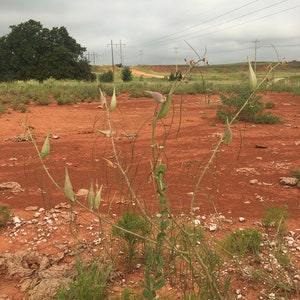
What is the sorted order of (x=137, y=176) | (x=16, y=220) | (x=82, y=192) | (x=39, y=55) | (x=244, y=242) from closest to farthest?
(x=244, y=242) → (x=16, y=220) → (x=82, y=192) → (x=137, y=176) → (x=39, y=55)

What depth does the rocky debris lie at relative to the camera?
371 cm

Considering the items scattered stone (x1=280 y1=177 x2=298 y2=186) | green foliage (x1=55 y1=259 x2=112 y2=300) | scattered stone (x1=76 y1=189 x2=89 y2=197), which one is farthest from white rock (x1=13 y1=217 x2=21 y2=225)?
scattered stone (x1=280 y1=177 x2=298 y2=186)

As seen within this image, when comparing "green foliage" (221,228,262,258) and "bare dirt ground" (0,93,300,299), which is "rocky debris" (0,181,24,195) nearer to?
"bare dirt ground" (0,93,300,299)

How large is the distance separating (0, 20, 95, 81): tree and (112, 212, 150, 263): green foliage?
30.6m

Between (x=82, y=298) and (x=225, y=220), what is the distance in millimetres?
1485

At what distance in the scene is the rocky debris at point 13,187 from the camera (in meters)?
3.71

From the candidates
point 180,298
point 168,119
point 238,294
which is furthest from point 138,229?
point 168,119

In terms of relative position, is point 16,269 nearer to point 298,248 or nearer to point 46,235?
point 46,235

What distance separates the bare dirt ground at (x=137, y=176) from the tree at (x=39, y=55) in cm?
2528

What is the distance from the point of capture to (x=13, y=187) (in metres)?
3.79

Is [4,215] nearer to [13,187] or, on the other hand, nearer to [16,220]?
[16,220]

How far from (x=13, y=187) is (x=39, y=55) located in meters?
31.9

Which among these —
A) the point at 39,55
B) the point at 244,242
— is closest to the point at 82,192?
the point at 244,242

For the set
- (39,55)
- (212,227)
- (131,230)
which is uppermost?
(39,55)
